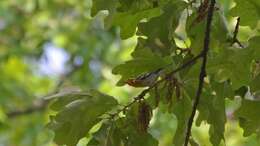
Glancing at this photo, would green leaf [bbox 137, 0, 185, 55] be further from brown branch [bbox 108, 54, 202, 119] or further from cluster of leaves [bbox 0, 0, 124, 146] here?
cluster of leaves [bbox 0, 0, 124, 146]

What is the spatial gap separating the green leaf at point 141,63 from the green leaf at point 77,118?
70 mm

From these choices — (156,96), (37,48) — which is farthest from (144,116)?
(37,48)

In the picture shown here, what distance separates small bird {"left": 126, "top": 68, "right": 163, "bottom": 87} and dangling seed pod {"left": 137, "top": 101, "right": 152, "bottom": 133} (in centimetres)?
6

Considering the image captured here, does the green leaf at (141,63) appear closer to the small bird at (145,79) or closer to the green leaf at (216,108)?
the small bird at (145,79)

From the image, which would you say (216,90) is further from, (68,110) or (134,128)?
(68,110)

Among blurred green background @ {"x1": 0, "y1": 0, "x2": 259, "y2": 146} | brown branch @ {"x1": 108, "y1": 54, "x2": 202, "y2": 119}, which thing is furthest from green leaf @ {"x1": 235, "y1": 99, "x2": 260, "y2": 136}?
blurred green background @ {"x1": 0, "y1": 0, "x2": 259, "y2": 146}

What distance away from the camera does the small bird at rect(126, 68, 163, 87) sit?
1.41 meters

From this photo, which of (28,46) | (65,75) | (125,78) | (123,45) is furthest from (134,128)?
(65,75)

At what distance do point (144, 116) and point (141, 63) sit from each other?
0.33 ft

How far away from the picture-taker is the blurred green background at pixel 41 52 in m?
4.79

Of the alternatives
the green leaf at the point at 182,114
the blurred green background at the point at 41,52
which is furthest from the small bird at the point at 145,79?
the blurred green background at the point at 41,52

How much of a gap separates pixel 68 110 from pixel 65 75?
4.41 meters

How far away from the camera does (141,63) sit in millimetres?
1485

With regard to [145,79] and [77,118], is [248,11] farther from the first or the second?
[77,118]
